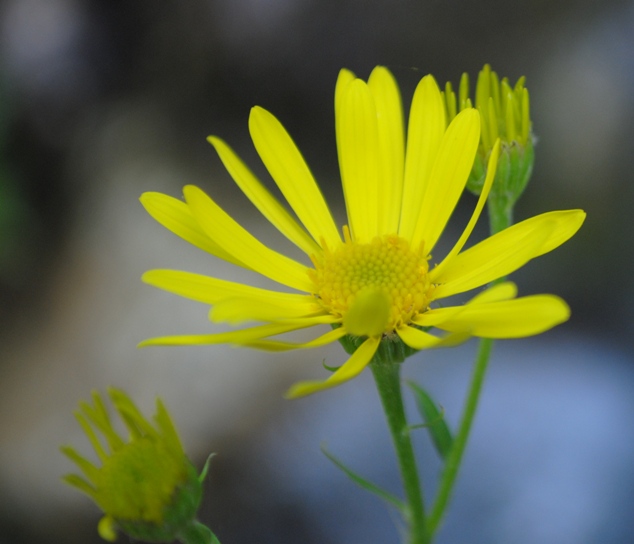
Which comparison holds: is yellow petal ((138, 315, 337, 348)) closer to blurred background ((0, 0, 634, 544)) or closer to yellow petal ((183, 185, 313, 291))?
yellow petal ((183, 185, 313, 291))

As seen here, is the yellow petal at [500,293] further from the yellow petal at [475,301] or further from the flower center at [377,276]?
the flower center at [377,276]

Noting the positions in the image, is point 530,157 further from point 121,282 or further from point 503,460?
point 121,282

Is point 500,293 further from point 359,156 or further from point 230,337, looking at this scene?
point 359,156

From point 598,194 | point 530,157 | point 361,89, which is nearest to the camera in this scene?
point 361,89

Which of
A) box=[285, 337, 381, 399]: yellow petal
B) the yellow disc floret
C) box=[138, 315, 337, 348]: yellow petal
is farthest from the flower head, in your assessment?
box=[285, 337, 381, 399]: yellow petal

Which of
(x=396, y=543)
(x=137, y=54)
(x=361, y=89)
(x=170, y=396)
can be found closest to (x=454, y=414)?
(x=396, y=543)
